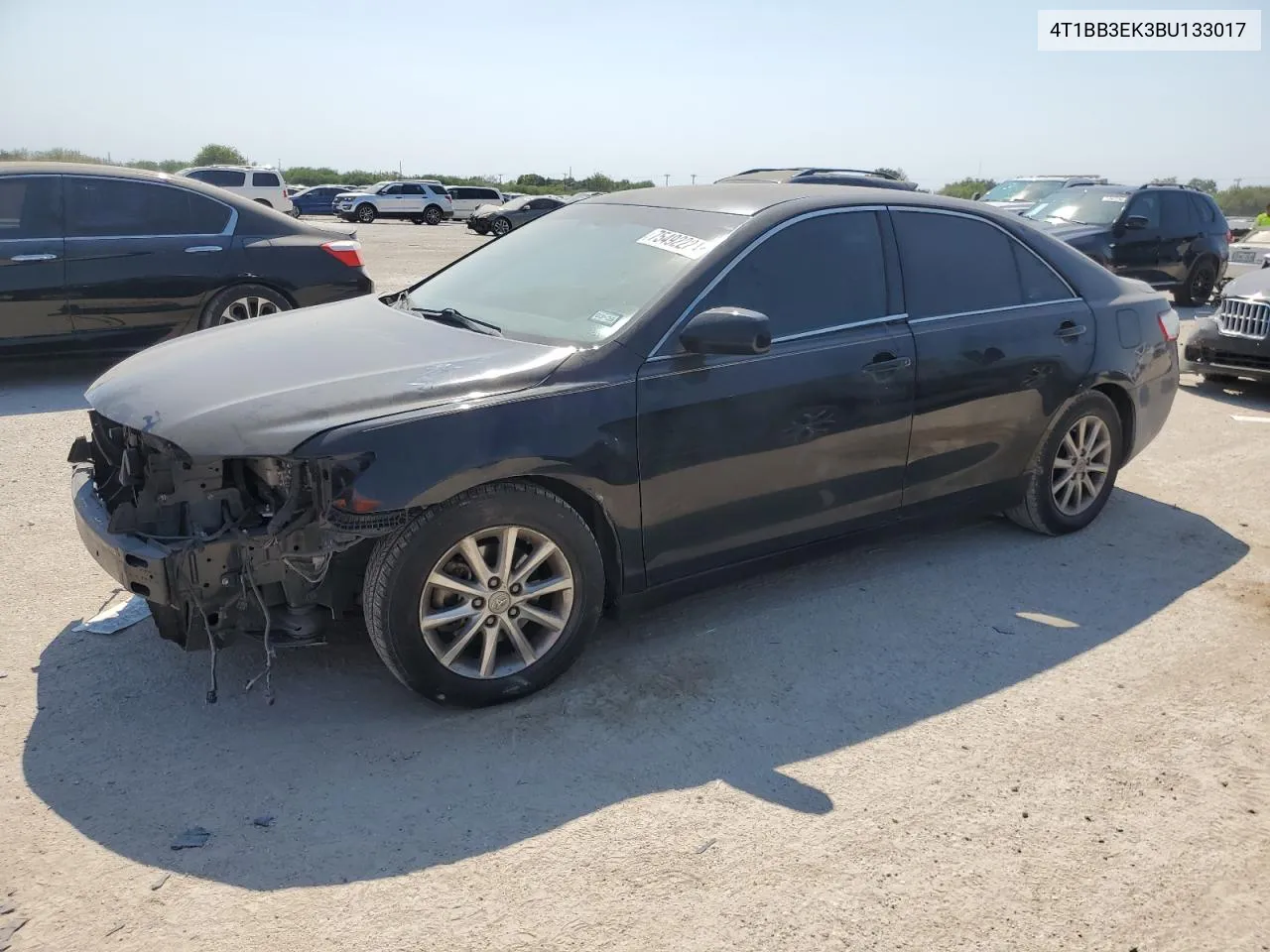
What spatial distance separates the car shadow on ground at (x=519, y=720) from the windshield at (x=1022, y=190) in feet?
44.6

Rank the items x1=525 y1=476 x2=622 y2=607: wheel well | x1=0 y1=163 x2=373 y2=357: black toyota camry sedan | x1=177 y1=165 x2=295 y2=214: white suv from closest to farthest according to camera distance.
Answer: x1=525 y1=476 x2=622 y2=607: wheel well, x1=0 y1=163 x2=373 y2=357: black toyota camry sedan, x1=177 y1=165 x2=295 y2=214: white suv

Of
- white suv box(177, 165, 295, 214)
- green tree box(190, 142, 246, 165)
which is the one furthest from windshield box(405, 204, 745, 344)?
green tree box(190, 142, 246, 165)

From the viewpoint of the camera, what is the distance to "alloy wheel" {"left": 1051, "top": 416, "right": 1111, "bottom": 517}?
541 centimetres

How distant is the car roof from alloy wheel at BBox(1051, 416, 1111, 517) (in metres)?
1.24

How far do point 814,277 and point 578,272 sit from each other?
97cm

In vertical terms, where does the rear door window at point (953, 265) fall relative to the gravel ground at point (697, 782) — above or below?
above

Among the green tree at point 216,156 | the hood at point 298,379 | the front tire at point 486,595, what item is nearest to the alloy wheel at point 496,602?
the front tire at point 486,595

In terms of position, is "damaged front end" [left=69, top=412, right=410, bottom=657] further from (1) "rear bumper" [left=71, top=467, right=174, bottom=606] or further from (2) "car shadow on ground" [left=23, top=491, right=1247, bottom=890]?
(2) "car shadow on ground" [left=23, top=491, right=1247, bottom=890]

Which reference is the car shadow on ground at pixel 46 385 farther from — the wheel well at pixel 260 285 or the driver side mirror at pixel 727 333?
the driver side mirror at pixel 727 333

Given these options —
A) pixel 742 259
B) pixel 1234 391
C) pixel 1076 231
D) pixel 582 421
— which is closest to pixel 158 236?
pixel 742 259

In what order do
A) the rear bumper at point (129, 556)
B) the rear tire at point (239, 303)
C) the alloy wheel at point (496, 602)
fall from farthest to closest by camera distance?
the rear tire at point (239, 303)
the alloy wheel at point (496, 602)
the rear bumper at point (129, 556)

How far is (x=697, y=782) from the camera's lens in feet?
10.9

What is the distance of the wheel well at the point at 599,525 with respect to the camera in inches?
149

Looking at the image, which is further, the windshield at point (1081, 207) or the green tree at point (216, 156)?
the green tree at point (216, 156)
